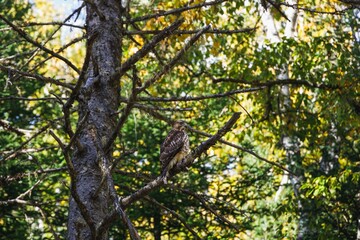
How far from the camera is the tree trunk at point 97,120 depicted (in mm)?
4766

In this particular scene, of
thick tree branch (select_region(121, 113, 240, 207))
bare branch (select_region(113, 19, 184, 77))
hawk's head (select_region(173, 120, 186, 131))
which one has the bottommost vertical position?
thick tree branch (select_region(121, 113, 240, 207))

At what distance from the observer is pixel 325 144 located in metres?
11.6

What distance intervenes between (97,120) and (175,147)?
3.59 ft

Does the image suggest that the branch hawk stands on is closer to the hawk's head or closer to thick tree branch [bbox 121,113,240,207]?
the hawk's head

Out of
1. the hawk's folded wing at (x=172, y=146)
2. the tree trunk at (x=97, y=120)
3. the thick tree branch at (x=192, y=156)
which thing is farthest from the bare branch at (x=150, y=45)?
the hawk's folded wing at (x=172, y=146)

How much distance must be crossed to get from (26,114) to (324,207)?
6118 mm

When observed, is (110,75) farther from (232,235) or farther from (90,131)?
(232,235)

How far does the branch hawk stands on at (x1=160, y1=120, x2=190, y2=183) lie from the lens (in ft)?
19.4

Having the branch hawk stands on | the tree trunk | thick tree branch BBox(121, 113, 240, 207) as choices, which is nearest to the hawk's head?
the branch hawk stands on

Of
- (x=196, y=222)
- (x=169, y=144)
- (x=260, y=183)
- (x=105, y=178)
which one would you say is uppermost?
(x=260, y=183)

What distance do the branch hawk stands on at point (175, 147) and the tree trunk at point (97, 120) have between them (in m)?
0.74

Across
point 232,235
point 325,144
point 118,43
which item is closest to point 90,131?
point 118,43

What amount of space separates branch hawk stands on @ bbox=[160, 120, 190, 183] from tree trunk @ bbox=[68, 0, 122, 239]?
74cm

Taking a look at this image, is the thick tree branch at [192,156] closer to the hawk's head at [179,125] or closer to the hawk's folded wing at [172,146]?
the hawk's folded wing at [172,146]
